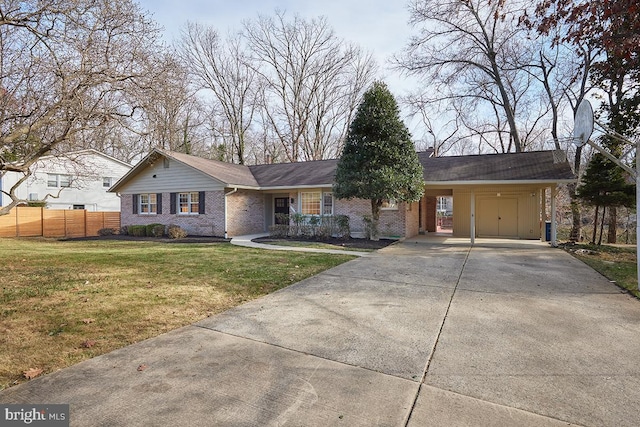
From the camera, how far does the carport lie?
12688mm

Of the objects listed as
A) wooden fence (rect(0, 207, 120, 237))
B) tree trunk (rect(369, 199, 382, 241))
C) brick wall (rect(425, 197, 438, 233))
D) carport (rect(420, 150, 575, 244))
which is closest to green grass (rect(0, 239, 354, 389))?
tree trunk (rect(369, 199, 382, 241))

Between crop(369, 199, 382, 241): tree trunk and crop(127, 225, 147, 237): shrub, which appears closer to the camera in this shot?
crop(369, 199, 382, 241): tree trunk

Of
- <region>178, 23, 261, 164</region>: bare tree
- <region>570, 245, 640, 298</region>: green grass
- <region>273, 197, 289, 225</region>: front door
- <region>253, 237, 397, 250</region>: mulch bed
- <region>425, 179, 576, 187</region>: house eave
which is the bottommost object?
<region>570, 245, 640, 298</region>: green grass

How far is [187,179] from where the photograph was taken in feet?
54.7

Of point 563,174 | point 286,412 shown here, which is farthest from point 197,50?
point 286,412

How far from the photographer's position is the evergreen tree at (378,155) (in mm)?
12688

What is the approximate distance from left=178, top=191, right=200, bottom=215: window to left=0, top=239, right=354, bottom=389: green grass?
24.0 feet

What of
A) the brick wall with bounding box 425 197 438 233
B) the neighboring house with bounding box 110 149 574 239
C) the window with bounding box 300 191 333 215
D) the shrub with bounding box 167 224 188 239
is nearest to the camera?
the neighboring house with bounding box 110 149 574 239

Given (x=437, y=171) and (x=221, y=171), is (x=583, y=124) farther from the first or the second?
(x=221, y=171)

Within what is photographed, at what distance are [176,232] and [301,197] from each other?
246 inches

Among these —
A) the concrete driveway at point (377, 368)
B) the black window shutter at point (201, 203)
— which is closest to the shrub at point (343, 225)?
the black window shutter at point (201, 203)

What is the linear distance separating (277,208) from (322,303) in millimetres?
13897

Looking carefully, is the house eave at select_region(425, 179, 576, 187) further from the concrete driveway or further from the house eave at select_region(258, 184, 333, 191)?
the concrete driveway

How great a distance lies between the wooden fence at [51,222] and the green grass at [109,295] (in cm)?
1244
